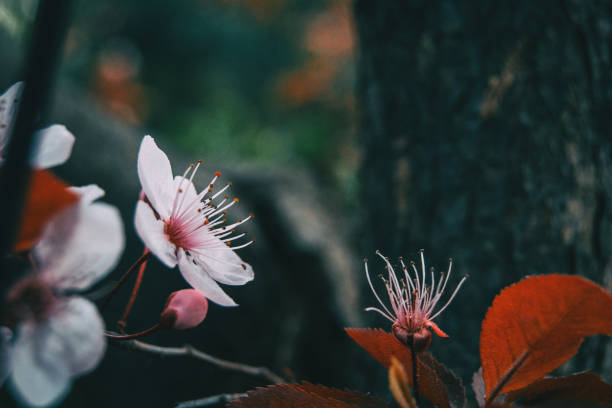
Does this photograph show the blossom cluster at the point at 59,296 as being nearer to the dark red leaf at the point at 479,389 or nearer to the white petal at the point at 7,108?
the white petal at the point at 7,108

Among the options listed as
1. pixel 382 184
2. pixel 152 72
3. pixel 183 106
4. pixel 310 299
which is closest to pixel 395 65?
pixel 382 184

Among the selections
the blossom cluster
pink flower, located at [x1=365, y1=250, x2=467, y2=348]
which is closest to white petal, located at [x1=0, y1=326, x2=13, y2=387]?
the blossom cluster

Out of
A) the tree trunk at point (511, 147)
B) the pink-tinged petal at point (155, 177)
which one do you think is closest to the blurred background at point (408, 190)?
the tree trunk at point (511, 147)

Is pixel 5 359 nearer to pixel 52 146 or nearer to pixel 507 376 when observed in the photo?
pixel 52 146

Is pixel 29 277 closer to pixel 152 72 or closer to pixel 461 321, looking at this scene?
pixel 461 321

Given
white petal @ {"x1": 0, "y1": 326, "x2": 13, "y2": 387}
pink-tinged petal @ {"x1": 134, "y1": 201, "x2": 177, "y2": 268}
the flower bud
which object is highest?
pink-tinged petal @ {"x1": 134, "y1": 201, "x2": 177, "y2": 268}

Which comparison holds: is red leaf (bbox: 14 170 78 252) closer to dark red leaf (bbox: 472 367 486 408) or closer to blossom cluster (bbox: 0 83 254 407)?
blossom cluster (bbox: 0 83 254 407)

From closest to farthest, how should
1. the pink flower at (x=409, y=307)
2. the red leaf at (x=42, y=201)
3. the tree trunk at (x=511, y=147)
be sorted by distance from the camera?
the red leaf at (x=42, y=201) → the pink flower at (x=409, y=307) → the tree trunk at (x=511, y=147)
